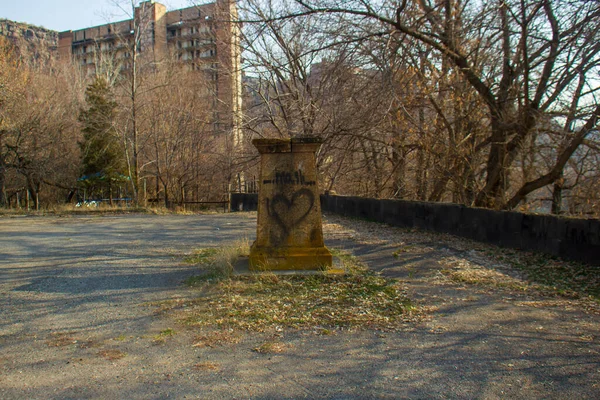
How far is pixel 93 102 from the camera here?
30.4 metres

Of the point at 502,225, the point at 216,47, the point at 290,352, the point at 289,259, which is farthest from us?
the point at 216,47

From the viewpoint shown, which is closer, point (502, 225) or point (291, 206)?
point (291, 206)

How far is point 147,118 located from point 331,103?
19927 millimetres

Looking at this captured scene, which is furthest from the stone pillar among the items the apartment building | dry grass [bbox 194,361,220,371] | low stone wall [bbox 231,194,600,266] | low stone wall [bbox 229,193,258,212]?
low stone wall [bbox 229,193,258,212]

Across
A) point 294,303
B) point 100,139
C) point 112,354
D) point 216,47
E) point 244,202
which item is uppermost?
point 216,47

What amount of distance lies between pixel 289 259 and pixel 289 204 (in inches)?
31.9

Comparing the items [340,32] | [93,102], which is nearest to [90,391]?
[340,32]

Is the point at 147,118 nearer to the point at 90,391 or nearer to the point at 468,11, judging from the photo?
the point at 468,11

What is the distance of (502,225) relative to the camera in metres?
9.46

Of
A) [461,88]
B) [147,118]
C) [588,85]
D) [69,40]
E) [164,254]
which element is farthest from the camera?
[69,40]

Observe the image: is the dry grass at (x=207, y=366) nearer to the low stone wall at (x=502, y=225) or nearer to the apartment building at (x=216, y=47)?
the low stone wall at (x=502, y=225)

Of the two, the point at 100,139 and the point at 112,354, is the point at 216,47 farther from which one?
the point at 112,354

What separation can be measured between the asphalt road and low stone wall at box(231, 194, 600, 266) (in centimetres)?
214

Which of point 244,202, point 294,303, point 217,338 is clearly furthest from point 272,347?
point 244,202
